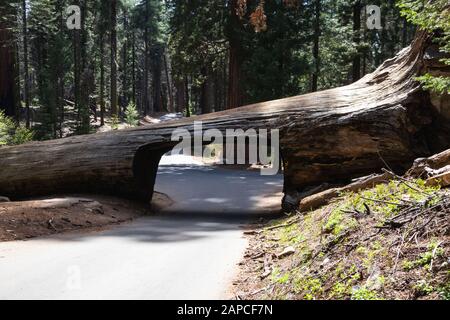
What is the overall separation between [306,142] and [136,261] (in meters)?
6.40

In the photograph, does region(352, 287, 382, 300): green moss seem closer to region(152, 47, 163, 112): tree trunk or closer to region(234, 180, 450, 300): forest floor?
region(234, 180, 450, 300): forest floor

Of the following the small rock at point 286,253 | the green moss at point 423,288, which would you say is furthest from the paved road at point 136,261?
the green moss at point 423,288

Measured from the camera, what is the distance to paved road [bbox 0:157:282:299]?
5.30 metres

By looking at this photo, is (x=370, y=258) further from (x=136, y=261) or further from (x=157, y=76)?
(x=157, y=76)

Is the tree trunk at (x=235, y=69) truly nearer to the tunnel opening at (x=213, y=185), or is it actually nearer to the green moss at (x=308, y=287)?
the tunnel opening at (x=213, y=185)

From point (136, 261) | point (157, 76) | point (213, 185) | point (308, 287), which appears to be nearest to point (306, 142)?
point (136, 261)

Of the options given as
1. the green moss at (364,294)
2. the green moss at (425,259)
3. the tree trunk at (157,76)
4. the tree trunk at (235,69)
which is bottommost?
the green moss at (364,294)

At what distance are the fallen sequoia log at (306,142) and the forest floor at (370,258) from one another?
3938mm

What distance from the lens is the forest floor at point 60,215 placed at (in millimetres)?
9094

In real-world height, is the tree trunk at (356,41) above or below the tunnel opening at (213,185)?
above

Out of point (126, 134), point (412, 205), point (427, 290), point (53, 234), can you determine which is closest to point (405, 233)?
point (412, 205)

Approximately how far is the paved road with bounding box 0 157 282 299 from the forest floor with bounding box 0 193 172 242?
56 centimetres

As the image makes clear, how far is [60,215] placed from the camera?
10.1 m

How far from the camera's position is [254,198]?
16.8 m
